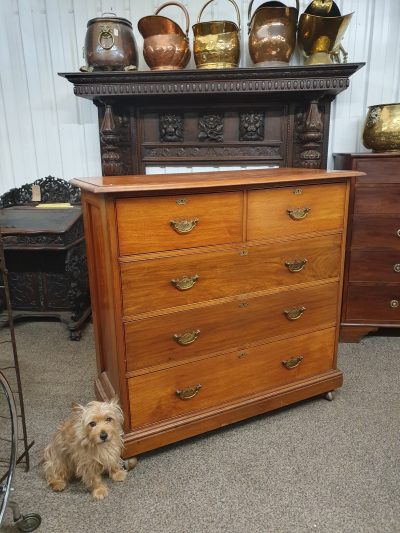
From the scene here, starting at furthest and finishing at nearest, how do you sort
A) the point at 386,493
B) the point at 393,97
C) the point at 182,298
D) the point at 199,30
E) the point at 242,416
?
the point at 393,97, the point at 199,30, the point at 242,416, the point at 182,298, the point at 386,493

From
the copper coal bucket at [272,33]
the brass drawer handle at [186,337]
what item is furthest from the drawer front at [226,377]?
the copper coal bucket at [272,33]

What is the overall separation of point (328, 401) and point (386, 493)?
59 cm

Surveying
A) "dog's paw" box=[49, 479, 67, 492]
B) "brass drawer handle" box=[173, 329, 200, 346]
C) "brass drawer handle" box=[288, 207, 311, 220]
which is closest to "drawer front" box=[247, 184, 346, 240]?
"brass drawer handle" box=[288, 207, 311, 220]

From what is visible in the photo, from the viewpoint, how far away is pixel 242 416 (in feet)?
6.04

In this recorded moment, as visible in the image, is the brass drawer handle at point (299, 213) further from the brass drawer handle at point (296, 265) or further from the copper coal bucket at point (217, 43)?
the copper coal bucket at point (217, 43)

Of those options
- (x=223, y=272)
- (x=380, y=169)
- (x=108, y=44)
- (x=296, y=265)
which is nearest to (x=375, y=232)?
(x=380, y=169)

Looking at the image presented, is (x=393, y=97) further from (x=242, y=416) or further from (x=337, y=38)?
(x=242, y=416)

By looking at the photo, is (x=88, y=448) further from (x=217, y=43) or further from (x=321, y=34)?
(x=321, y=34)

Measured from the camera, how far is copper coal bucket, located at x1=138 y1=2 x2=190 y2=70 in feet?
7.67

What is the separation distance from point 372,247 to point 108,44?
1.93 m

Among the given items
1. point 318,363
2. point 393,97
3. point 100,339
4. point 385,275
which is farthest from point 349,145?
point 100,339

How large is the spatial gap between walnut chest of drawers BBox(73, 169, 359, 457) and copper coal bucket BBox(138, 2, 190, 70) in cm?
102

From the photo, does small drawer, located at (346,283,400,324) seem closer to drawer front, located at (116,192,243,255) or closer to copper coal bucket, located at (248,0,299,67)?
drawer front, located at (116,192,243,255)

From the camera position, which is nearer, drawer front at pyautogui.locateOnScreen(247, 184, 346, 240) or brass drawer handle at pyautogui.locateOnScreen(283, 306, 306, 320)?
drawer front at pyautogui.locateOnScreen(247, 184, 346, 240)
